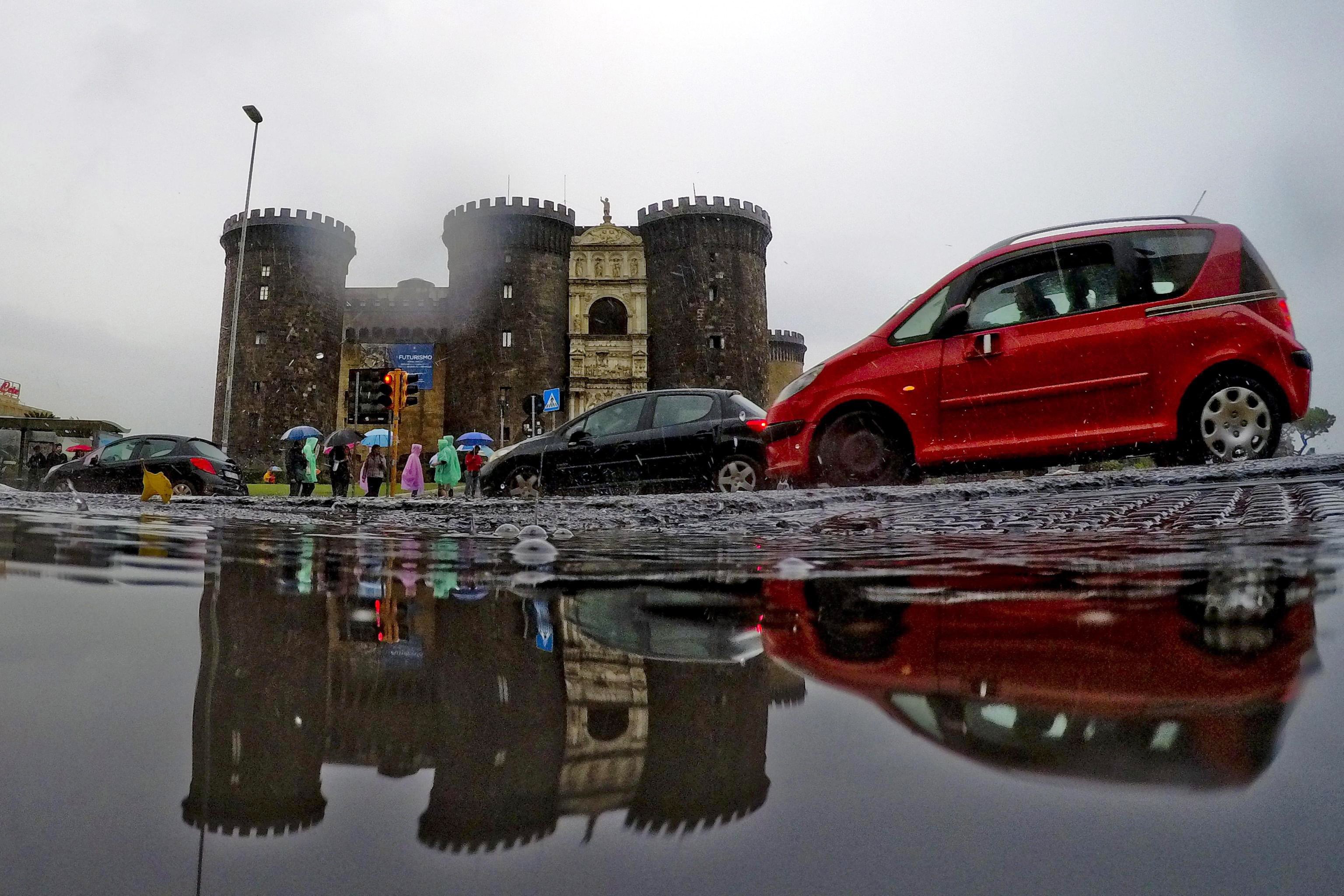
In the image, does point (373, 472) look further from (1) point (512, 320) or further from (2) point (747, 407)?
(1) point (512, 320)

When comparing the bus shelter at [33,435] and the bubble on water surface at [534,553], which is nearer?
the bubble on water surface at [534,553]

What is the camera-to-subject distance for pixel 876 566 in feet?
5.97

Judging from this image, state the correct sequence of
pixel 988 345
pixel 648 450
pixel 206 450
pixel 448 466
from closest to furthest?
pixel 988 345, pixel 648 450, pixel 206 450, pixel 448 466

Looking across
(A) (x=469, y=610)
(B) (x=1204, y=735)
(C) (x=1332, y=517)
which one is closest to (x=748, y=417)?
(C) (x=1332, y=517)

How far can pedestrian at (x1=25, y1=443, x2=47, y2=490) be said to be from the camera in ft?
62.8

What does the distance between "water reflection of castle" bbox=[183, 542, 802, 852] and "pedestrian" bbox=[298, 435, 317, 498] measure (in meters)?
13.7

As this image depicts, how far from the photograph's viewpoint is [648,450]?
24.8 feet

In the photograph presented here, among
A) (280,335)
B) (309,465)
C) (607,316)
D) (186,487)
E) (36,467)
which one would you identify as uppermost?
(607,316)

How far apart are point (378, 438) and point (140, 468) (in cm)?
1704

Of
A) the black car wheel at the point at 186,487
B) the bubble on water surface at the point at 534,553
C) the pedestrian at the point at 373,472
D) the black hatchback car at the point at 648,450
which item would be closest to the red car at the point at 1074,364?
the black hatchback car at the point at 648,450

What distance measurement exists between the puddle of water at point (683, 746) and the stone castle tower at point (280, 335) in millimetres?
38949

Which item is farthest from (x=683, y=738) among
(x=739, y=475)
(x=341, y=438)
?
(x=341, y=438)

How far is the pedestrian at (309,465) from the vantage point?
13.8 m

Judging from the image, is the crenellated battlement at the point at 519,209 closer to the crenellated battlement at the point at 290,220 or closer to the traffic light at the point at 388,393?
the crenellated battlement at the point at 290,220
